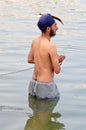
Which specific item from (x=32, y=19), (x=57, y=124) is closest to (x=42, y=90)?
(x=57, y=124)

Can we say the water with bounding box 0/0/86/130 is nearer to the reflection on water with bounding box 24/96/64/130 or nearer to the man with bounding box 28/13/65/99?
the reflection on water with bounding box 24/96/64/130

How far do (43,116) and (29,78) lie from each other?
2.20 metres

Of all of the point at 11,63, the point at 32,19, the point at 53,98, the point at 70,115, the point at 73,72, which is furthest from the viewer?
the point at 32,19

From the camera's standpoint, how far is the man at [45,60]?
6.98m

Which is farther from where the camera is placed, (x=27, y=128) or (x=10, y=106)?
(x=10, y=106)

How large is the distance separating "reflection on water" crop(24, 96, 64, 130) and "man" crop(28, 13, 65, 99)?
118 mm

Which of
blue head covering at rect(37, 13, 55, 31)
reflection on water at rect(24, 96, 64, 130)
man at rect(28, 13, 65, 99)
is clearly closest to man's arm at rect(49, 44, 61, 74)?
man at rect(28, 13, 65, 99)

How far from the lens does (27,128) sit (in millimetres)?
6188

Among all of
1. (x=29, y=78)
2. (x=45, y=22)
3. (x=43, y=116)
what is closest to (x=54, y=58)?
(x=45, y=22)

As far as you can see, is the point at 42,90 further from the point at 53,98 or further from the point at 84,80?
the point at 84,80

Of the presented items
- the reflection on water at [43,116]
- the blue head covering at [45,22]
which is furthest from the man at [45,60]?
the reflection on water at [43,116]

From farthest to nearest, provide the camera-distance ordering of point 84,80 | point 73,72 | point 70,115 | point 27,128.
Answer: point 73,72
point 84,80
point 70,115
point 27,128

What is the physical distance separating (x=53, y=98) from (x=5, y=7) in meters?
15.4

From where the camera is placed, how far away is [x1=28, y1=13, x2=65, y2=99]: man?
6977mm
